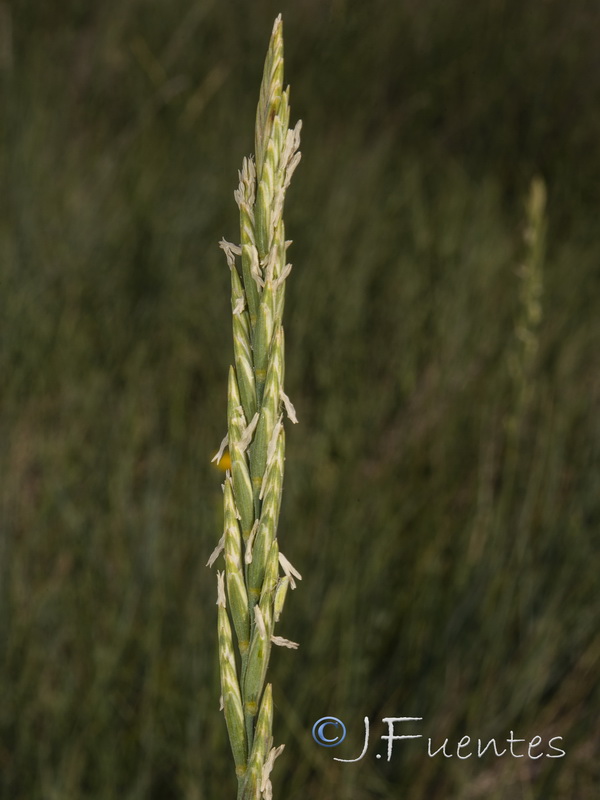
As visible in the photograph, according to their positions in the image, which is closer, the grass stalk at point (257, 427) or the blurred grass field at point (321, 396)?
the grass stalk at point (257, 427)

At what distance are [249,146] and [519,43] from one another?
1736mm

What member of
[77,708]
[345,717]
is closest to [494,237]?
[345,717]

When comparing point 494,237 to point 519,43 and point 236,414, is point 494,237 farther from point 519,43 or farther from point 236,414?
point 236,414
